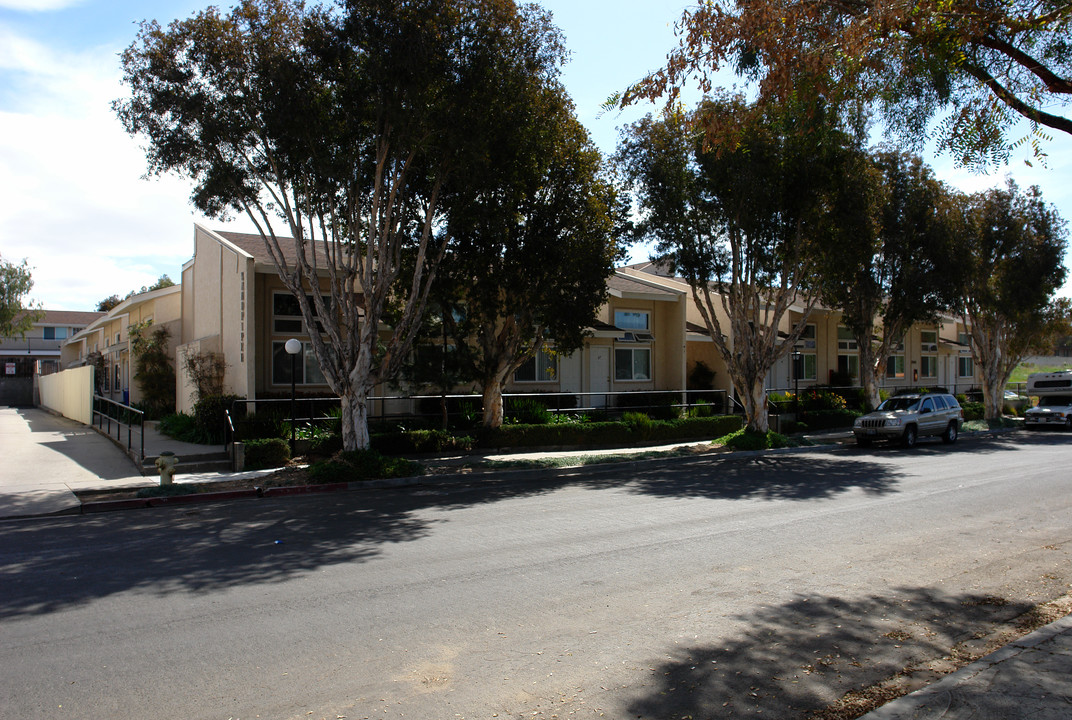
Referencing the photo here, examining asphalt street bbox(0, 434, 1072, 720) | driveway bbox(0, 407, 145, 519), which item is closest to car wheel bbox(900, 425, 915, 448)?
asphalt street bbox(0, 434, 1072, 720)

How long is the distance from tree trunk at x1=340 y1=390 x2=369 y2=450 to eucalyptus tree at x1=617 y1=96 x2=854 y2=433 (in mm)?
9417

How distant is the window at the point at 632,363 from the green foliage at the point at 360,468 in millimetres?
13798

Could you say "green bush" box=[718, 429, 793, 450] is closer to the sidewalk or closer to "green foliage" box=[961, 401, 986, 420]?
the sidewalk

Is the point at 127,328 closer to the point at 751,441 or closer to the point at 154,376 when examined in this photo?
the point at 154,376

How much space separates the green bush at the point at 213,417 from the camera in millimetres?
18047

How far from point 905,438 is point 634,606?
1965 centimetres

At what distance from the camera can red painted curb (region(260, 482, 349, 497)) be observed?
13.2 metres

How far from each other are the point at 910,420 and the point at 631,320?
10238mm

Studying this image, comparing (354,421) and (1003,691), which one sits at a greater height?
(354,421)

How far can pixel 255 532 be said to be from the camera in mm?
9672

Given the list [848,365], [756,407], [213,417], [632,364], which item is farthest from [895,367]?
[213,417]

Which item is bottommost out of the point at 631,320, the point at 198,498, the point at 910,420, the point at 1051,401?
the point at 198,498

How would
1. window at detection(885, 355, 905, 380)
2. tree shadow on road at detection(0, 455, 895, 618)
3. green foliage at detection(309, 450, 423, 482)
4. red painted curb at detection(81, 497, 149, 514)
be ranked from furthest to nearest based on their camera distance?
window at detection(885, 355, 905, 380)
green foliage at detection(309, 450, 423, 482)
red painted curb at detection(81, 497, 149, 514)
tree shadow on road at detection(0, 455, 895, 618)

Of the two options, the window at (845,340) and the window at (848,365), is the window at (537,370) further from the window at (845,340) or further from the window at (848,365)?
the window at (845,340)
